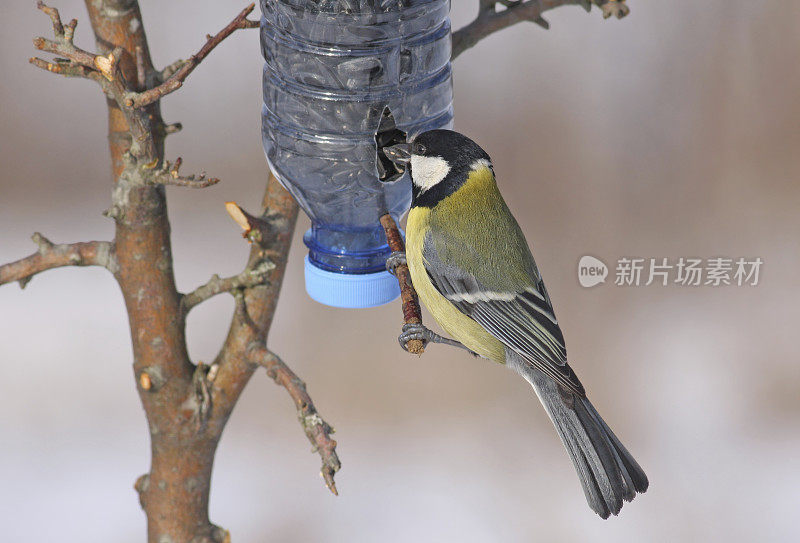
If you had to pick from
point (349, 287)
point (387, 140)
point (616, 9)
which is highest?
point (616, 9)

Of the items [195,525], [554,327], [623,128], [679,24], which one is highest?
[679,24]

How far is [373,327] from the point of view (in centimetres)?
355

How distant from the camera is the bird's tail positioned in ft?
4.96

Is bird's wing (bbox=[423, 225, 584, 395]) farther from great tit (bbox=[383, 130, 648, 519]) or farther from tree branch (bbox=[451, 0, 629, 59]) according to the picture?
tree branch (bbox=[451, 0, 629, 59])

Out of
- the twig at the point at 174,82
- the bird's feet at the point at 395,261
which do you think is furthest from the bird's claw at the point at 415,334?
the twig at the point at 174,82

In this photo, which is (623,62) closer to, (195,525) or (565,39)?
(565,39)

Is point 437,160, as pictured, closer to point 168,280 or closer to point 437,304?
point 437,304

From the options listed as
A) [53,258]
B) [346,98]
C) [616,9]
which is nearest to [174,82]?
[346,98]

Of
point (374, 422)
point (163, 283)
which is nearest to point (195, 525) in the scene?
point (163, 283)

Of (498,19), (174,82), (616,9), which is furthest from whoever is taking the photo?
(498,19)

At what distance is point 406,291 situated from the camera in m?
1.58

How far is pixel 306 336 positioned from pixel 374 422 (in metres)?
0.44

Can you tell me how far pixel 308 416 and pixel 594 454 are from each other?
48cm

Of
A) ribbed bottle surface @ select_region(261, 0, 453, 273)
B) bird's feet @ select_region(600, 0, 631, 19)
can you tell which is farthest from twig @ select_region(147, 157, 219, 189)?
bird's feet @ select_region(600, 0, 631, 19)
